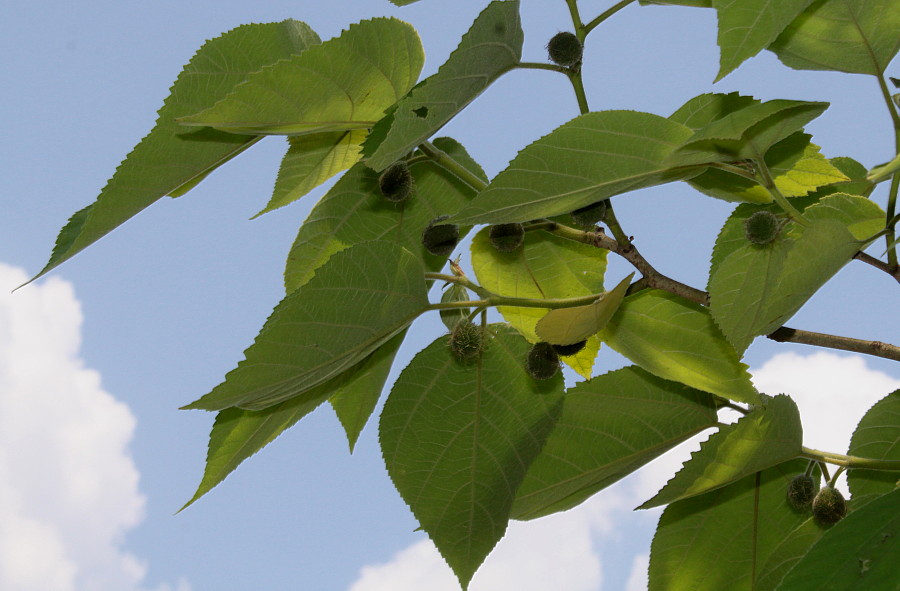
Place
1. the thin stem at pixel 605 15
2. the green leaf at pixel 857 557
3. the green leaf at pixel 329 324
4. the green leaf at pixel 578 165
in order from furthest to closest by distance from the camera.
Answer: the thin stem at pixel 605 15, the green leaf at pixel 329 324, the green leaf at pixel 578 165, the green leaf at pixel 857 557

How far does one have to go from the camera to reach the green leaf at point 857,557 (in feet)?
3.23

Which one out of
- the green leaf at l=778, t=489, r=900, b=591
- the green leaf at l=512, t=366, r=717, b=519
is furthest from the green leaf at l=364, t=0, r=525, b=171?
the green leaf at l=778, t=489, r=900, b=591

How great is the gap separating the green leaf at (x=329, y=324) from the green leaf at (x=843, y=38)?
0.74 meters

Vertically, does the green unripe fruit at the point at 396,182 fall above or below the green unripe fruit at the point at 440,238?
above

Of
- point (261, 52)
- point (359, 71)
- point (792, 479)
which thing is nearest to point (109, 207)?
point (261, 52)

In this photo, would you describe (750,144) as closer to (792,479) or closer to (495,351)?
(495,351)

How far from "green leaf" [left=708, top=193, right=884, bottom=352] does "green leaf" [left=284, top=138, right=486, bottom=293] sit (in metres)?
0.61

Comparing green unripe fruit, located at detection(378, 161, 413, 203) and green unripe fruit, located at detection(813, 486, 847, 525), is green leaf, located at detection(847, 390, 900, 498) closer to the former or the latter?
green unripe fruit, located at detection(813, 486, 847, 525)

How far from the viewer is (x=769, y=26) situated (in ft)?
3.54

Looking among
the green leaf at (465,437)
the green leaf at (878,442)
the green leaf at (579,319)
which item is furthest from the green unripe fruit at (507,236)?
the green leaf at (878,442)

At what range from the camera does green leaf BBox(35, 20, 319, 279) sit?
1528 mm

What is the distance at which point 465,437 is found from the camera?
1759 millimetres

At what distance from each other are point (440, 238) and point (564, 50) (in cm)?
43

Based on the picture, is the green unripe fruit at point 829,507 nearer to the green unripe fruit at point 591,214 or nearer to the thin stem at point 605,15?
the green unripe fruit at point 591,214
